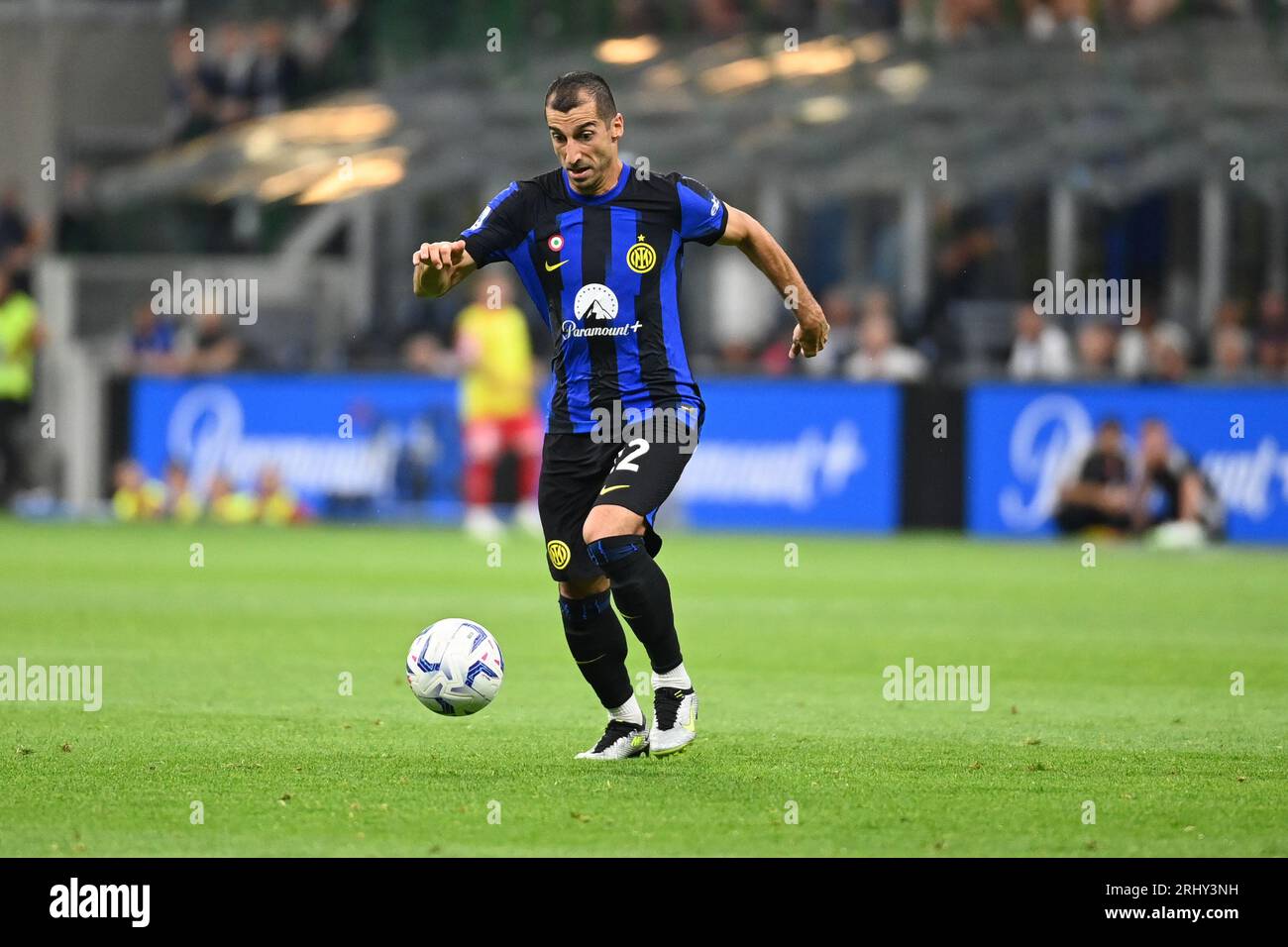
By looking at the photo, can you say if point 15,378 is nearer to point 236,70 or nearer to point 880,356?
point 236,70

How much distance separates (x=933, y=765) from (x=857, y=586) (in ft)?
24.6

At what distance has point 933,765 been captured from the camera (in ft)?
25.2

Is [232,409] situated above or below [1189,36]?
below

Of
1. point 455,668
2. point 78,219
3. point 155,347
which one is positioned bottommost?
point 455,668

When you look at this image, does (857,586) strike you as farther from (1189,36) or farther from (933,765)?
(1189,36)

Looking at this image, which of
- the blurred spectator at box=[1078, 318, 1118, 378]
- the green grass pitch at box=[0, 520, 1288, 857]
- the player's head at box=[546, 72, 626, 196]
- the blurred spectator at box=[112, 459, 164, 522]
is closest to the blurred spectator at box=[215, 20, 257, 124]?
the blurred spectator at box=[112, 459, 164, 522]

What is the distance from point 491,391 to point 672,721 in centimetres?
1218

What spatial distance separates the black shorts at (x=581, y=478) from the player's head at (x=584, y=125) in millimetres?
910

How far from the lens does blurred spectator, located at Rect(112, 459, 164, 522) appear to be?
21.3 m

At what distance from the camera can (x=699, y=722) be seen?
8.84 metres

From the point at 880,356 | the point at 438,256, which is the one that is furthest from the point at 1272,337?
the point at 438,256

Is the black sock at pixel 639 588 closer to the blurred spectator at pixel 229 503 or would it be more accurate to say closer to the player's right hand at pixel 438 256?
the player's right hand at pixel 438 256

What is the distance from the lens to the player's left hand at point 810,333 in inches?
309

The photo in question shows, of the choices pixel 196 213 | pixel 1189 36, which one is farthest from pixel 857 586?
pixel 196 213
